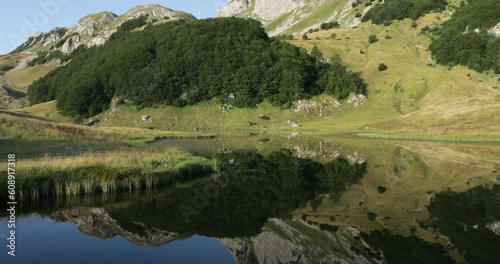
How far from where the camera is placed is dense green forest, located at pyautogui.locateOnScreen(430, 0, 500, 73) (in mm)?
121875

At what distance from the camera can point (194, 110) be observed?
130250 millimetres

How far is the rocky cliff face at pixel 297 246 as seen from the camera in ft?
54.1

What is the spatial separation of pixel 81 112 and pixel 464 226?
14025cm

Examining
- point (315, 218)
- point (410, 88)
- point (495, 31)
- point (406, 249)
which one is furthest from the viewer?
point (495, 31)

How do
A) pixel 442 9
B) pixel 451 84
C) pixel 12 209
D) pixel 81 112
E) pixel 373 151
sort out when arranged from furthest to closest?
pixel 442 9 → pixel 81 112 → pixel 451 84 → pixel 373 151 → pixel 12 209

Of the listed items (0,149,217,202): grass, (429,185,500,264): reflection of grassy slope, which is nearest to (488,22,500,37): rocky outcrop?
(429,185,500,264): reflection of grassy slope

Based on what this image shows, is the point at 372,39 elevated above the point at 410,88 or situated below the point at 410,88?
above

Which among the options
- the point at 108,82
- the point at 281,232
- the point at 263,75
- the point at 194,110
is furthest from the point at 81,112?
the point at 281,232

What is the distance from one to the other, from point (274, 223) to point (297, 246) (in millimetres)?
3312

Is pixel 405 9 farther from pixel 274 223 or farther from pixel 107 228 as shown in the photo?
pixel 107 228

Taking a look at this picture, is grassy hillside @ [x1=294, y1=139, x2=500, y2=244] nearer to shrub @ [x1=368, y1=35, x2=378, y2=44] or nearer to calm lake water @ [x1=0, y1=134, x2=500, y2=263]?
calm lake water @ [x1=0, y1=134, x2=500, y2=263]

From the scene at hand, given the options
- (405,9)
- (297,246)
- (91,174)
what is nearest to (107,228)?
(91,174)

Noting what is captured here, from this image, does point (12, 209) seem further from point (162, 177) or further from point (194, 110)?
point (194, 110)

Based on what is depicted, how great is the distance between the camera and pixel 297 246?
1795 centimetres
